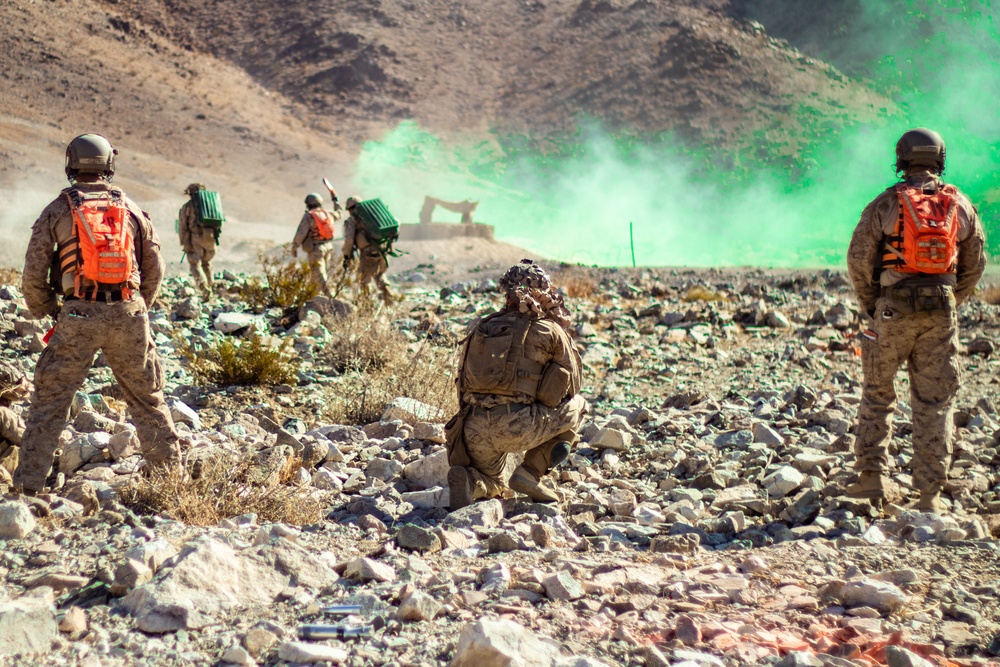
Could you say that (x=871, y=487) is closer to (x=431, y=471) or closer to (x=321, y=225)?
(x=431, y=471)

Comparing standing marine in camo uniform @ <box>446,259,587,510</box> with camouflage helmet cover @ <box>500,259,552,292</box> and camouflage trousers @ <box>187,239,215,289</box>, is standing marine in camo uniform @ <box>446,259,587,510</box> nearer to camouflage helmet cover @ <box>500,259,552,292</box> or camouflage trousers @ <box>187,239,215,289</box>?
camouflage helmet cover @ <box>500,259,552,292</box>

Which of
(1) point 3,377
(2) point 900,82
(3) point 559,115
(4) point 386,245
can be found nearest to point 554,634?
(1) point 3,377

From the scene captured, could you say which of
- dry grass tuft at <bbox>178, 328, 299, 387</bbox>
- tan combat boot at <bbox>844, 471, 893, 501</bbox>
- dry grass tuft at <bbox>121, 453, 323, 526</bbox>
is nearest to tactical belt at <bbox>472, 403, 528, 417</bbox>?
dry grass tuft at <bbox>121, 453, 323, 526</bbox>

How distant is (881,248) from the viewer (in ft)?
16.0

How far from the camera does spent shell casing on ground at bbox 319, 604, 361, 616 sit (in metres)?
3.13

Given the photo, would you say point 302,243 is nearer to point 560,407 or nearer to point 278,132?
point 560,407

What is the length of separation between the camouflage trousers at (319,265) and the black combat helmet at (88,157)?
6614 millimetres

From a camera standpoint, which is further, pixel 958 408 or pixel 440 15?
pixel 440 15

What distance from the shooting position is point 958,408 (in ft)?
23.9

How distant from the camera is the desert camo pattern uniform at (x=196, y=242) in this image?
12398 mm

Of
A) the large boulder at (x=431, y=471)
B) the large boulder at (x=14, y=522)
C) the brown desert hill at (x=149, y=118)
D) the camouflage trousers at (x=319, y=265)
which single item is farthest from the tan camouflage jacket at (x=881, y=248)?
the brown desert hill at (x=149, y=118)

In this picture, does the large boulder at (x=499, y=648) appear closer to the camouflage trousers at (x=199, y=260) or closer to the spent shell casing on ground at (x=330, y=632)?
the spent shell casing on ground at (x=330, y=632)

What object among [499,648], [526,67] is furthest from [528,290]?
[526,67]

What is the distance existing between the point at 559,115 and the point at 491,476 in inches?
1626
